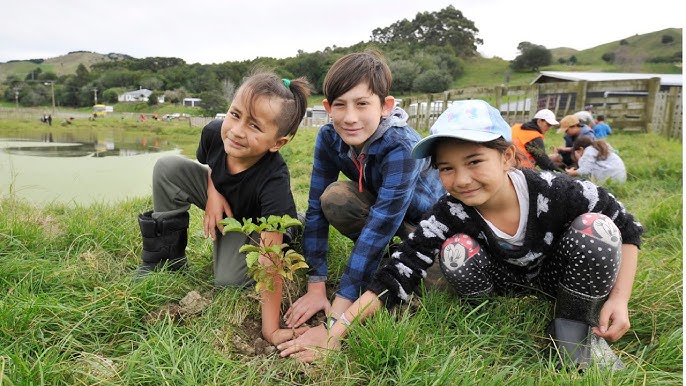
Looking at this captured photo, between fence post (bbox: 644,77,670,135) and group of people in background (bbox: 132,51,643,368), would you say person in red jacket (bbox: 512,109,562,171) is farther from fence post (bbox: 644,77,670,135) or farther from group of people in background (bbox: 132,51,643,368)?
fence post (bbox: 644,77,670,135)

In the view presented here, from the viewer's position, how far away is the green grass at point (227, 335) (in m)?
1.21

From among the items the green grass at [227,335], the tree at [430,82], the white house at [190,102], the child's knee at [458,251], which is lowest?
the green grass at [227,335]

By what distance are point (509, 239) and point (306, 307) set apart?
0.81 meters

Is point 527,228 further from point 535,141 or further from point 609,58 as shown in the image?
point 609,58

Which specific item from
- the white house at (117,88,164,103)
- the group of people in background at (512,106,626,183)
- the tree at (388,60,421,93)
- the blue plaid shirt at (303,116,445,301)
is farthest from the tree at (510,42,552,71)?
the blue plaid shirt at (303,116,445,301)

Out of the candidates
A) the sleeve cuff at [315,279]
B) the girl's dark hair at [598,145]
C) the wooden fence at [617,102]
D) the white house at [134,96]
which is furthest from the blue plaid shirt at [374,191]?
the white house at [134,96]

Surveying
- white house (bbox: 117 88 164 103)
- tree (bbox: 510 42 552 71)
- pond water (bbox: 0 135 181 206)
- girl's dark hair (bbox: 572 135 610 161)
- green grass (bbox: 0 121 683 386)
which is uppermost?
tree (bbox: 510 42 552 71)

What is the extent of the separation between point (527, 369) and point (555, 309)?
0.95 ft

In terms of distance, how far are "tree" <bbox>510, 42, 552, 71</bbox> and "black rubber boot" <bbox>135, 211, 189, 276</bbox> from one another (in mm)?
73453

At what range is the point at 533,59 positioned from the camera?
66.1 metres

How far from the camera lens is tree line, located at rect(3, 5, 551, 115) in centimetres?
4462

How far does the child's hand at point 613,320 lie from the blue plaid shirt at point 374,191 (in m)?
0.76

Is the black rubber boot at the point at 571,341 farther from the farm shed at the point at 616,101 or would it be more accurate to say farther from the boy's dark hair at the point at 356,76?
the farm shed at the point at 616,101

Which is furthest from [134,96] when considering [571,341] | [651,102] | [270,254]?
[571,341]
